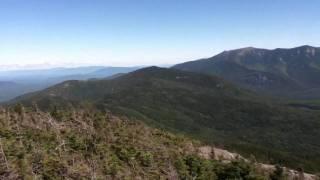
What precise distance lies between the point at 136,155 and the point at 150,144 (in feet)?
70.6

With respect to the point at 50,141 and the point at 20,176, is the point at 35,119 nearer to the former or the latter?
the point at 50,141

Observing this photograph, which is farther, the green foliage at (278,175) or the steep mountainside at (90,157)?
the green foliage at (278,175)

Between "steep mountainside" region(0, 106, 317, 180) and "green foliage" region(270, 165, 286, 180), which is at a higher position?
"steep mountainside" region(0, 106, 317, 180)

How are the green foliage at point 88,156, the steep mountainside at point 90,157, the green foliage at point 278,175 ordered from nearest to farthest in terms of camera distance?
the steep mountainside at point 90,157 < the green foliage at point 88,156 < the green foliage at point 278,175

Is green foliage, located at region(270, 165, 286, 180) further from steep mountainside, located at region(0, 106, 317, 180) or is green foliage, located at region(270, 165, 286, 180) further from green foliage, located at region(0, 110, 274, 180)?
green foliage, located at region(0, 110, 274, 180)

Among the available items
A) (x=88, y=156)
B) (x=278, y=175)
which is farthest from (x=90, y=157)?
(x=278, y=175)

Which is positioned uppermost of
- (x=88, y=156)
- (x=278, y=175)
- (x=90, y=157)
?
(x=90, y=157)

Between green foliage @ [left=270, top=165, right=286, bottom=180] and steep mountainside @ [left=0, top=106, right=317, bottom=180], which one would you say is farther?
green foliage @ [left=270, top=165, right=286, bottom=180]

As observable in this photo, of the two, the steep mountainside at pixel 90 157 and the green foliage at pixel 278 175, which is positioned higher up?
the steep mountainside at pixel 90 157

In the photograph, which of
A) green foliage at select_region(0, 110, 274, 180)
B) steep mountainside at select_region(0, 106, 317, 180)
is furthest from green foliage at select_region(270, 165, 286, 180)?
green foliage at select_region(0, 110, 274, 180)

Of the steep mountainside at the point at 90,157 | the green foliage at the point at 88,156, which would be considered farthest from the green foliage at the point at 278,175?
the green foliage at the point at 88,156

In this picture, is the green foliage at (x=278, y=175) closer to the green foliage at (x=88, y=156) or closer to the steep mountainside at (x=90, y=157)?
the steep mountainside at (x=90, y=157)

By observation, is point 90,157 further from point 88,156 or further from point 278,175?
point 278,175

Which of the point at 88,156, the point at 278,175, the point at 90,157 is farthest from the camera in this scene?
the point at 278,175
